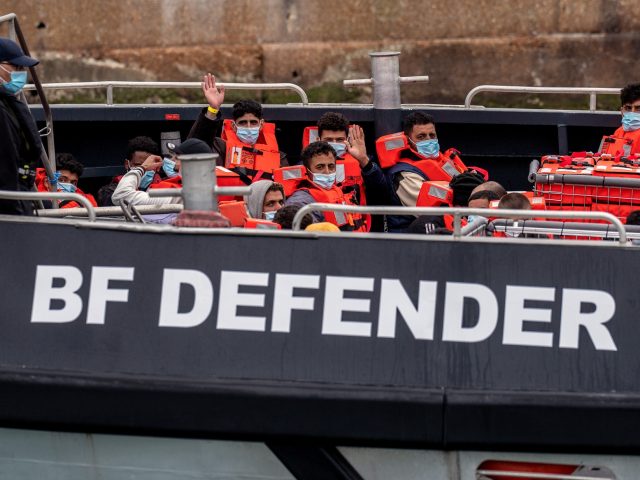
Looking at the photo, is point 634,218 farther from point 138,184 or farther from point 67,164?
point 67,164

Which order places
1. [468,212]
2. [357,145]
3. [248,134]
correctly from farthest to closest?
[248,134]
[357,145]
[468,212]

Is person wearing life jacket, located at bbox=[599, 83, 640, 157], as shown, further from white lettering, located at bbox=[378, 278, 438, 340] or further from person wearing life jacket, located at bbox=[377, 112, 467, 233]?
white lettering, located at bbox=[378, 278, 438, 340]

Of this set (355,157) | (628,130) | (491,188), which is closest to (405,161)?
(355,157)

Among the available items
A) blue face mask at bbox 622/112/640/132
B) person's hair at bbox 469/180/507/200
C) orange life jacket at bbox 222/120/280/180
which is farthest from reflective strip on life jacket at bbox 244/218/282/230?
blue face mask at bbox 622/112/640/132

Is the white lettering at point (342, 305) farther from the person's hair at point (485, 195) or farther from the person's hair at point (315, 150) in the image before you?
the person's hair at point (315, 150)

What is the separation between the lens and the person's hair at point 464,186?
6.73m

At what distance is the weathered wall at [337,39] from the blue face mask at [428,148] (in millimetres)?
7328

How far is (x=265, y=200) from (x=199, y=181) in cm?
159

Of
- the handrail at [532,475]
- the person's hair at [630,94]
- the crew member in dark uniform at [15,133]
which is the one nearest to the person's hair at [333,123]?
the person's hair at [630,94]

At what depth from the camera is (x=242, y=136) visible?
7387 millimetres

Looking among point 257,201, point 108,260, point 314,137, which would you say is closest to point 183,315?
point 108,260

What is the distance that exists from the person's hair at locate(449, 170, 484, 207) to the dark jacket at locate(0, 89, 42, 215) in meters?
2.25

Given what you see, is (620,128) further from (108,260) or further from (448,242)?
(108,260)

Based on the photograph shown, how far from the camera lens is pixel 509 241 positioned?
15.8 feet
